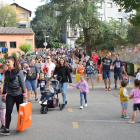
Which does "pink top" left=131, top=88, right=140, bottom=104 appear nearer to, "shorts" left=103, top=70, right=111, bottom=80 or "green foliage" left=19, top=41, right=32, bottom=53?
"shorts" left=103, top=70, right=111, bottom=80

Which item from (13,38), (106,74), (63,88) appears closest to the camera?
(63,88)

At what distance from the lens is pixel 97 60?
2045 centimetres

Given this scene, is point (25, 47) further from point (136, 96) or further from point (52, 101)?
point (136, 96)

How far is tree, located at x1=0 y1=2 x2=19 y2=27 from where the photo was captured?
211ft

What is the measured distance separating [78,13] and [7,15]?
43.4 metres

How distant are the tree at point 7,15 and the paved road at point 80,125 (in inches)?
2342

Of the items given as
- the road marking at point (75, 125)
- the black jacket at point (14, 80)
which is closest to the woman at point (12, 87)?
the black jacket at point (14, 80)

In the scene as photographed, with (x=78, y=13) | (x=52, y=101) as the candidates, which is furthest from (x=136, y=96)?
(x=78, y=13)

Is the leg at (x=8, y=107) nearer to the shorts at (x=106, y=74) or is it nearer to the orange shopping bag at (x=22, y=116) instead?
the orange shopping bag at (x=22, y=116)

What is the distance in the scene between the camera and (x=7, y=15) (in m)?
64.8

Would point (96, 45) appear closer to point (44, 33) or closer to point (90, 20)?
point (90, 20)

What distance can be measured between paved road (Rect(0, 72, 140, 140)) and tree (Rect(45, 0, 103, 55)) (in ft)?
60.4

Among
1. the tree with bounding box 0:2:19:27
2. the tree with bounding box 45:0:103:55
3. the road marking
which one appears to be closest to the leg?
the road marking

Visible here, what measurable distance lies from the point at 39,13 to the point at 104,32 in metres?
8.30
